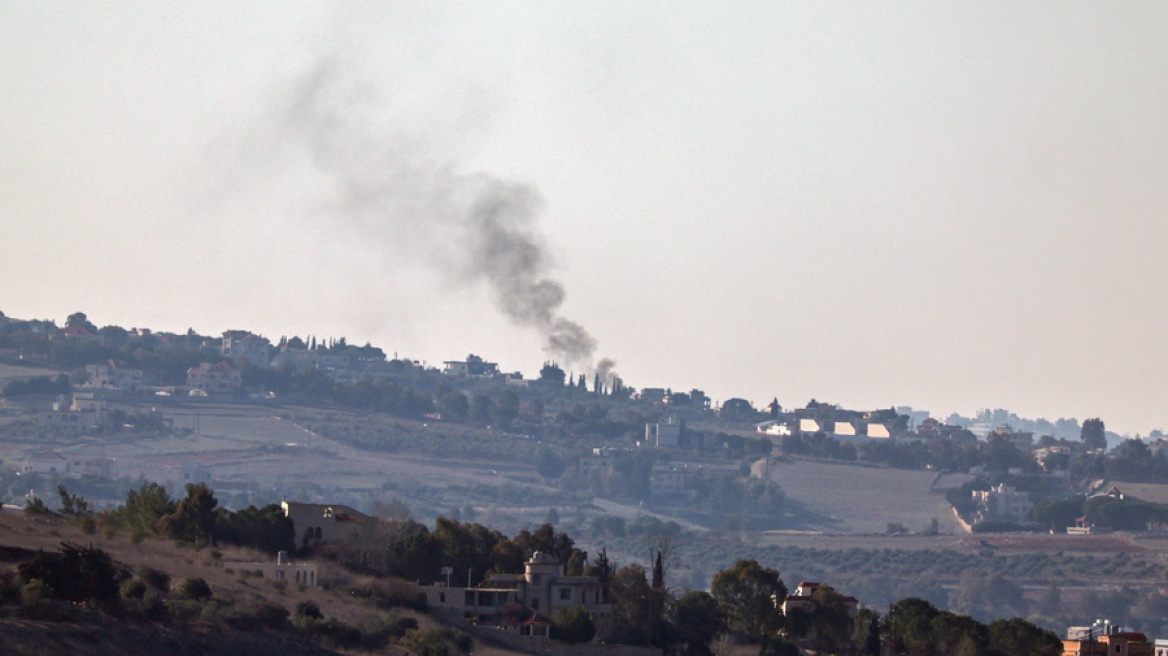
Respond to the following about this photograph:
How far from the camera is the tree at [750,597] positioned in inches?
2613

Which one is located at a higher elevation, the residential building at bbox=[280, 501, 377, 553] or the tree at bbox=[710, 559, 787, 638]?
the residential building at bbox=[280, 501, 377, 553]

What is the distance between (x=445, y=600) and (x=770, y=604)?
41.8 ft

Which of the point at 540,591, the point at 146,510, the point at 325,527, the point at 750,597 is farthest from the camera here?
the point at 750,597

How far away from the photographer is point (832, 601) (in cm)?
6838

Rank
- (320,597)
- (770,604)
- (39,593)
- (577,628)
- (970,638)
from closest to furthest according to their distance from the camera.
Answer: (39,593) → (320,597) → (577,628) → (970,638) → (770,604)

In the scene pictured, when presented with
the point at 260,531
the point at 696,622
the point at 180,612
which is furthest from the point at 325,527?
the point at 180,612

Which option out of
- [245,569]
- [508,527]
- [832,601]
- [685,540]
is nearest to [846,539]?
[685,540]

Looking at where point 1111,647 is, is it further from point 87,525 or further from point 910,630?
point 87,525

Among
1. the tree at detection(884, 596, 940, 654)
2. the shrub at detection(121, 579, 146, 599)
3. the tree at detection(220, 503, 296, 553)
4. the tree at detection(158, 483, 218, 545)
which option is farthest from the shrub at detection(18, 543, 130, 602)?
the tree at detection(884, 596, 940, 654)

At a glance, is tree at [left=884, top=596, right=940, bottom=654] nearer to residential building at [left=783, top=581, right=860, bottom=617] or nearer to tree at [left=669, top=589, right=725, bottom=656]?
residential building at [left=783, top=581, right=860, bottom=617]

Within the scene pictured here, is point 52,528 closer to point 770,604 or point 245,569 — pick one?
point 245,569

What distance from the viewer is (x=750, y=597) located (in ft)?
226

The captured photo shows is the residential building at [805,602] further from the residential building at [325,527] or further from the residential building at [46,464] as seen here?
→ the residential building at [46,464]

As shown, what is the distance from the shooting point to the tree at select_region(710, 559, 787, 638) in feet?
218
